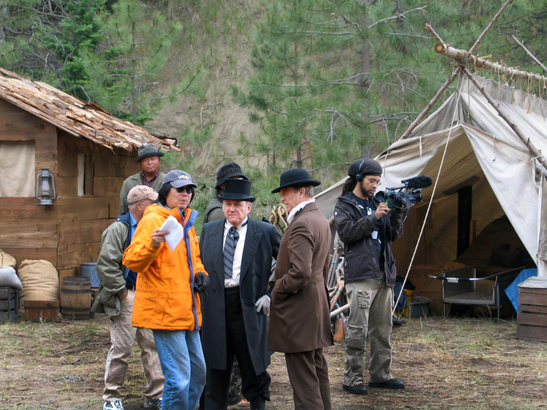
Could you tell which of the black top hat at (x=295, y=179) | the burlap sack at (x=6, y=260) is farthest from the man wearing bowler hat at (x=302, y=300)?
the burlap sack at (x=6, y=260)

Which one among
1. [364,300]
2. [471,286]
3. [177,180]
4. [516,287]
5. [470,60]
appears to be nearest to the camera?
[177,180]

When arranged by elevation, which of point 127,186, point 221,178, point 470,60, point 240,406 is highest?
point 470,60

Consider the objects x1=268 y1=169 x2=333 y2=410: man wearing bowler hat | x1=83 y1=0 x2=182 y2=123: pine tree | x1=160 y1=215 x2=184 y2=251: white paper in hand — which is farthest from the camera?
x1=83 y1=0 x2=182 y2=123: pine tree

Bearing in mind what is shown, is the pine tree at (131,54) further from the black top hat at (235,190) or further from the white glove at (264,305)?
the white glove at (264,305)

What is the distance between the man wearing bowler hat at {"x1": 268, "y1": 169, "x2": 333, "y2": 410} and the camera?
399 centimetres

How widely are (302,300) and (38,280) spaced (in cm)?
516

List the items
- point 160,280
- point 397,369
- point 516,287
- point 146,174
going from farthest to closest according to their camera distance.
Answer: point 516,287, point 146,174, point 397,369, point 160,280

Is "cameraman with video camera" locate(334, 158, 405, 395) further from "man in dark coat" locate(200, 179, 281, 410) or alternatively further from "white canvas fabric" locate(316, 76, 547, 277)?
"white canvas fabric" locate(316, 76, 547, 277)

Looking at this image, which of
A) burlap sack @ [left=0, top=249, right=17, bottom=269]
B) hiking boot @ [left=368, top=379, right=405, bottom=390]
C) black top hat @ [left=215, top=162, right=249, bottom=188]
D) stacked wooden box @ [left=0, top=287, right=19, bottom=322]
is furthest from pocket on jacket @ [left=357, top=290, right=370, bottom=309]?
burlap sack @ [left=0, top=249, right=17, bottom=269]

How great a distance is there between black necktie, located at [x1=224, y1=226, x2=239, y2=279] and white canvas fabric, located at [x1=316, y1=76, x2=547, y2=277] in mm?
3596

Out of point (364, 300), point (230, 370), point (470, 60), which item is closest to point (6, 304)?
point (230, 370)

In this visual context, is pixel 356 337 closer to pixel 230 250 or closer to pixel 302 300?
pixel 302 300

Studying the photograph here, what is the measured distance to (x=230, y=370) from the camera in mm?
4359

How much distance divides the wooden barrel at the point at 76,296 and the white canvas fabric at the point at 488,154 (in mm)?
3073
